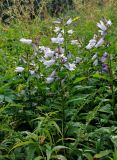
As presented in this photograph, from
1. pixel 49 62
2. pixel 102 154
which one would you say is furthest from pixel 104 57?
pixel 102 154

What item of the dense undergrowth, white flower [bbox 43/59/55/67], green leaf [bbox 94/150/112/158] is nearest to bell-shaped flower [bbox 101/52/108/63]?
the dense undergrowth

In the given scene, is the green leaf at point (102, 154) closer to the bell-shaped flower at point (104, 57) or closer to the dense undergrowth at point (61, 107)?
the dense undergrowth at point (61, 107)

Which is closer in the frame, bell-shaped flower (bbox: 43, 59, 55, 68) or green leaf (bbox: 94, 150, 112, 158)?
green leaf (bbox: 94, 150, 112, 158)

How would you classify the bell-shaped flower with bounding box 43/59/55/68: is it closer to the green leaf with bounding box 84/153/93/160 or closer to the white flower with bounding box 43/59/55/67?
the white flower with bounding box 43/59/55/67

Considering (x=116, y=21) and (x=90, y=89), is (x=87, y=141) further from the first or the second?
(x=116, y=21)

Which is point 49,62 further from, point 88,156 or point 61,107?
point 88,156

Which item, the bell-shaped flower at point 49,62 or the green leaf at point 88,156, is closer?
the green leaf at point 88,156

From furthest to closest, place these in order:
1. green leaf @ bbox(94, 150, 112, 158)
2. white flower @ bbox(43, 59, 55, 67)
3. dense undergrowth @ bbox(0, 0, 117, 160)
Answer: white flower @ bbox(43, 59, 55, 67) → dense undergrowth @ bbox(0, 0, 117, 160) → green leaf @ bbox(94, 150, 112, 158)

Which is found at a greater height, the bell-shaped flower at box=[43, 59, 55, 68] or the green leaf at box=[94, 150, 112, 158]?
the bell-shaped flower at box=[43, 59, 55, 68]

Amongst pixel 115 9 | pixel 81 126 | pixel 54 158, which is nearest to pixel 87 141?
pixel 81 126

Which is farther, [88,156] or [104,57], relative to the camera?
[104,57]

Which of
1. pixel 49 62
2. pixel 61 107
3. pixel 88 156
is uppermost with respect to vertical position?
pixel 49 62

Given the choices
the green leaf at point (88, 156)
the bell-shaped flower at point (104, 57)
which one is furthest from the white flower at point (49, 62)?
the green leaf at point (88, 156)

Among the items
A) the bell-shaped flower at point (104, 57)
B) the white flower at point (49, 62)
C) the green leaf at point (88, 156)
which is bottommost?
the green leaf at point (88, 156)
